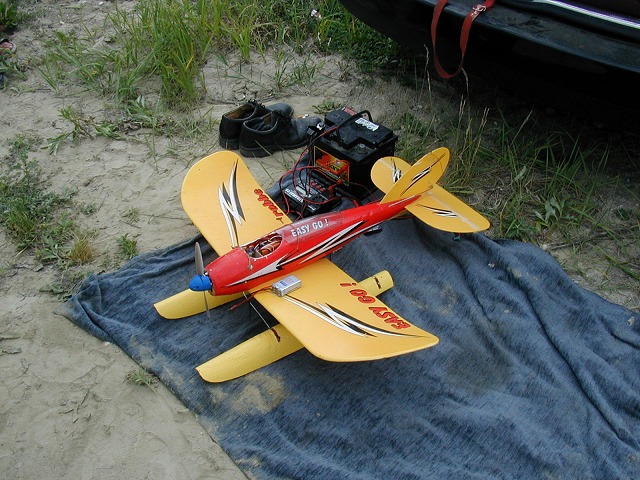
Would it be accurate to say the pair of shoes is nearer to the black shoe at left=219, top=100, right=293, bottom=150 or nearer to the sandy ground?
the sandy ground

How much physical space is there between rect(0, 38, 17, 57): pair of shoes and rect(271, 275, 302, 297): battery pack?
352 centimetres

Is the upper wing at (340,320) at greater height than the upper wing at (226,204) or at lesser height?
lesser

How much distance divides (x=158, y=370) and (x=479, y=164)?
7.81 ft

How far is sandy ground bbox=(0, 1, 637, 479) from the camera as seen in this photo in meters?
2.55

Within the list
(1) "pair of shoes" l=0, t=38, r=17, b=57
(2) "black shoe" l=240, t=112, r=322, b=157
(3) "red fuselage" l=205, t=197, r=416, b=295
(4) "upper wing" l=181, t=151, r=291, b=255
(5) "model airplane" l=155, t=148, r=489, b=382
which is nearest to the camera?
(5) "model airplane" l=155, t=148, r=489, b=382

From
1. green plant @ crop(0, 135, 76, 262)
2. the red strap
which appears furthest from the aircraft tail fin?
green plant @ crop(0, 135, 76, 262)

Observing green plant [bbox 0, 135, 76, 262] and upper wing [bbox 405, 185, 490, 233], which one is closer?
upper wing [bbox 405, 185, 490, 233]

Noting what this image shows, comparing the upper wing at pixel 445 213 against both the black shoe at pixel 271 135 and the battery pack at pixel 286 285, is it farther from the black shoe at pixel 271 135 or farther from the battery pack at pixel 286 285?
the black shoe at pixel 271 135

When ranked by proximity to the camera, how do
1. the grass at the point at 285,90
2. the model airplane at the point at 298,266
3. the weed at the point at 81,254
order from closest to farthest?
1. the model airplane at the point at 298,266
2. the weed at the point at 81,254
3. the grass at the point at 285,90

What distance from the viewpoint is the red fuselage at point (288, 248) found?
2826 millimetres

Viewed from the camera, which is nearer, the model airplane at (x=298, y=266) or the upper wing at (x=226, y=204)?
the model airplane at (x=298, y=266)

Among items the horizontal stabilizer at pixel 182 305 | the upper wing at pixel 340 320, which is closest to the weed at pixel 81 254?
the horizontal stabilizer at pixel 182 305

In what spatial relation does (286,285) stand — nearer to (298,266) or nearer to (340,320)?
(298,266)

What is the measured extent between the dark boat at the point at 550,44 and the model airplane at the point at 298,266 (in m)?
0.63
